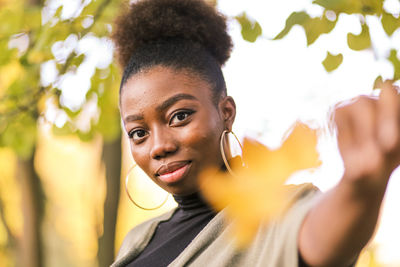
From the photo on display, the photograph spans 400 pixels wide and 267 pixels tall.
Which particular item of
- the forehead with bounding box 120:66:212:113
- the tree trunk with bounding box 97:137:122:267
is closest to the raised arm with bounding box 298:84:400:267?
the forehead with bounding box 120:66:212:113

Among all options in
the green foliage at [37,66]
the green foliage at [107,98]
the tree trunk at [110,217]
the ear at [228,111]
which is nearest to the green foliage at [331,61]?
the ear at [228,111]

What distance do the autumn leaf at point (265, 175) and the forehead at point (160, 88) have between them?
0.60 metres

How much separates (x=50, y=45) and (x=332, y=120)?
2296mm

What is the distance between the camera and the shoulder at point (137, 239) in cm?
189

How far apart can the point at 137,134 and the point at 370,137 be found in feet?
3.25

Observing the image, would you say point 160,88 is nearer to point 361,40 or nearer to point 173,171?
point 173,171

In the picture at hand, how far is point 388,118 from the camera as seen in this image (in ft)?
2.64

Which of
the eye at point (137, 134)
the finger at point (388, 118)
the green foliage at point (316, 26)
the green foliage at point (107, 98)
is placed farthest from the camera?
the green foliage at point (107, 98)

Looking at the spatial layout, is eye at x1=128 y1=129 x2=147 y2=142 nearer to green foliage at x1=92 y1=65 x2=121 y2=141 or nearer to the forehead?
the forehead

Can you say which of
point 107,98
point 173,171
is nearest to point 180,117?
point 173,171

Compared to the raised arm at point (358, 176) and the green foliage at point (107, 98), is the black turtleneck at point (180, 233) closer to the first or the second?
the raised arm at point (358, 176)

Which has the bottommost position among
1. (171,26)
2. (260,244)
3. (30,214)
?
(30,214)

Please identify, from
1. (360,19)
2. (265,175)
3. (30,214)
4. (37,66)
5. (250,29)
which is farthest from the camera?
(30,214)

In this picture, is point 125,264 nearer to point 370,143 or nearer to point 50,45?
point 370,143
